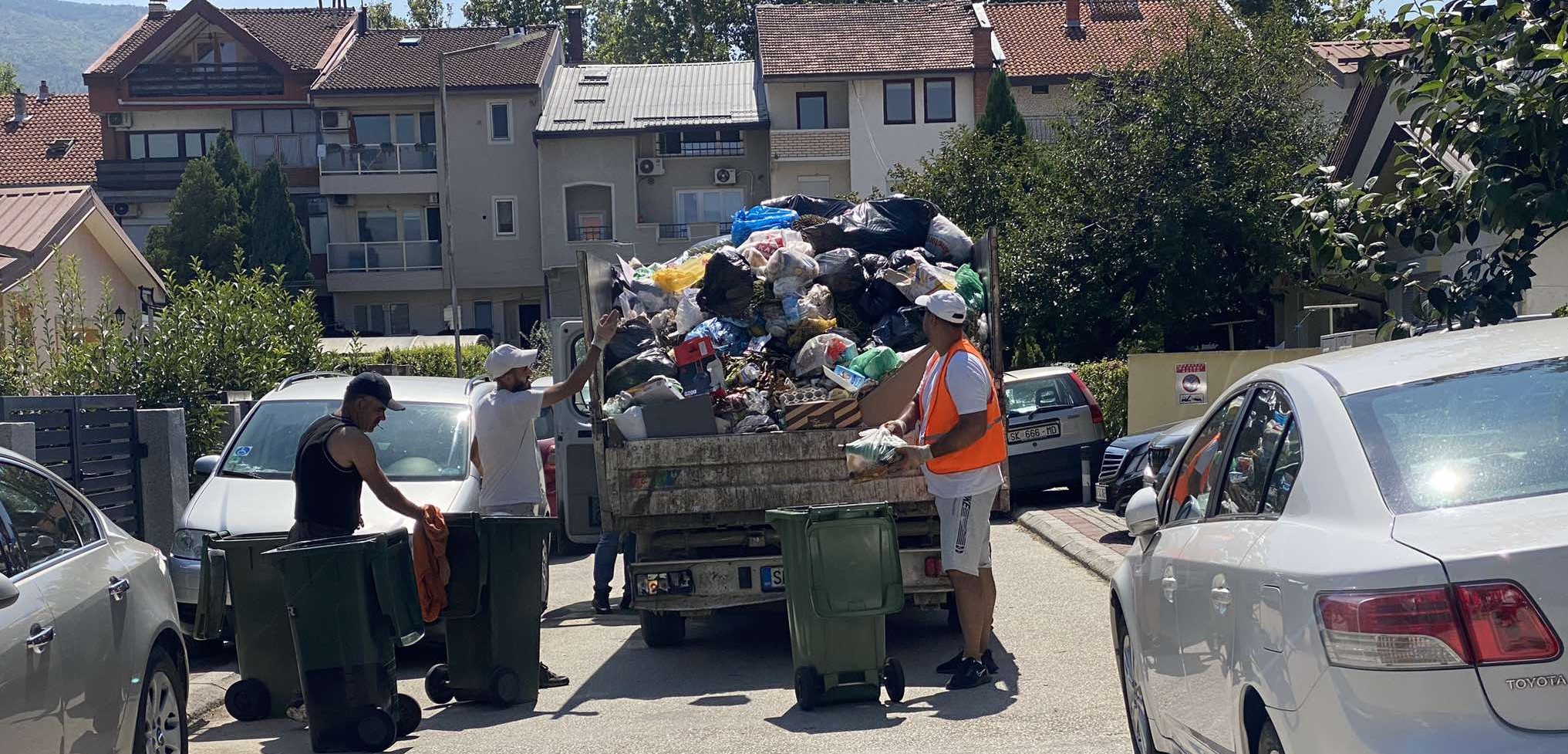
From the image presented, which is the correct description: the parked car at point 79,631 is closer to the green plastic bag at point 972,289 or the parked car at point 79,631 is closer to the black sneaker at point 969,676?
the black sneaker at point 969,676

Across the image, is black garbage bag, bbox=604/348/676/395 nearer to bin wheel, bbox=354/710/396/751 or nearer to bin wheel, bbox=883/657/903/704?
bin wheel, bbox=883/657/903/704

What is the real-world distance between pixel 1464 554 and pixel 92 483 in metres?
9.68

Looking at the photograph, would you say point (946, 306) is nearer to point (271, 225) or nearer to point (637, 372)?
point (637, 372)

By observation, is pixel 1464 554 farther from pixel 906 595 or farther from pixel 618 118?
pixel 618 118

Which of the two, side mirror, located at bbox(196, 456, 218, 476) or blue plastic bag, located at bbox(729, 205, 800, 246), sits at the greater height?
blue plastic bag, located at bbox(729, 205, 800, 246)

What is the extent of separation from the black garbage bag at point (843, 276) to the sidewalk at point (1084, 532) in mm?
2753

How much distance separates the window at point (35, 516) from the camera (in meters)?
5.54

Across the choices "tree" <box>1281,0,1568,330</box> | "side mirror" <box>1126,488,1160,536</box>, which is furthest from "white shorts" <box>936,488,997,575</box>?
"tree" <box>1281,0,1568,330</box>

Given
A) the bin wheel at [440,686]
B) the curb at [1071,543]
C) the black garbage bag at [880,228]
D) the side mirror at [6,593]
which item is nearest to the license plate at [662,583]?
the bin wheel at [440,686]

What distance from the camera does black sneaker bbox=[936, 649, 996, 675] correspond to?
828 cm

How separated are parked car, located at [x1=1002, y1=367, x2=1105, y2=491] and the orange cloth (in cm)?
1116

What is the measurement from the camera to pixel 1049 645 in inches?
369

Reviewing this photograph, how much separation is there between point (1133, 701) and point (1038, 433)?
12497mm

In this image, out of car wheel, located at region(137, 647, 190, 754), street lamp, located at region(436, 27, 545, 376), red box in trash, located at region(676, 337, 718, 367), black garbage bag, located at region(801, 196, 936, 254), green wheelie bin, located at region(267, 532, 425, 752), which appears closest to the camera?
car wheel, located at region(137, 647, 190, 754)
